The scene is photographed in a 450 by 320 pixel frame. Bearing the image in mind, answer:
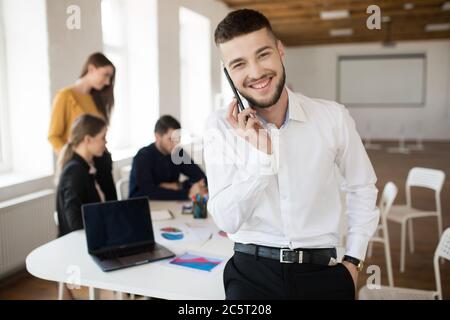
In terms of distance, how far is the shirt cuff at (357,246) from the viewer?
1344 mm

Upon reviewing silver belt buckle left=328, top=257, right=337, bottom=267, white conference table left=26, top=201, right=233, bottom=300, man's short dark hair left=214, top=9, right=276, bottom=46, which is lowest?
white conference table left=26, top=201, right=233, bottom=300

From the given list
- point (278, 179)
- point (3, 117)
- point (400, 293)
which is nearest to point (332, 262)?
point (278, 179)

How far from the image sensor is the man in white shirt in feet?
3.81

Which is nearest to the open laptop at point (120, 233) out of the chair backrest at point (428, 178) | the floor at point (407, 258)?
the floor at point (407, 258)

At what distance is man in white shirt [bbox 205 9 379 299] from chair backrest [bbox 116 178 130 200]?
1572 mm

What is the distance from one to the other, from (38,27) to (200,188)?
54.1 inches

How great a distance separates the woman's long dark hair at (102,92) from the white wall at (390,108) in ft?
33.6

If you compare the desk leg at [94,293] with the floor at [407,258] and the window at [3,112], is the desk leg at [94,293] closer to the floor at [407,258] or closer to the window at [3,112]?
the floor at [407,258]

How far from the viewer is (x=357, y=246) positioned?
1.35 meters

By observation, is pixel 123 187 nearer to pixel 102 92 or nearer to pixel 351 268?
pixel 102 92

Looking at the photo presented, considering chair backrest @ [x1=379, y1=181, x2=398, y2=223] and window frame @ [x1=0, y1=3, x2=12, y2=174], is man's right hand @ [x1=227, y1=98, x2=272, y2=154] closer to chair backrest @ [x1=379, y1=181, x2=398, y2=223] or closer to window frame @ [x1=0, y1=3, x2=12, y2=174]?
window frame @ [x1=0, y1=3, x2=12, y2=174]

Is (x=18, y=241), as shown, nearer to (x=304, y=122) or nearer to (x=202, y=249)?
(x=202, y=249)

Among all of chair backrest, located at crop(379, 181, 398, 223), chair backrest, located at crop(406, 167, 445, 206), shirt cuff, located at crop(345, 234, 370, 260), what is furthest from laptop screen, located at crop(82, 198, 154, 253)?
chair backrest, located at crop(406, 167, 445, 206)

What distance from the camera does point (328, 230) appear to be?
130 centimetres
